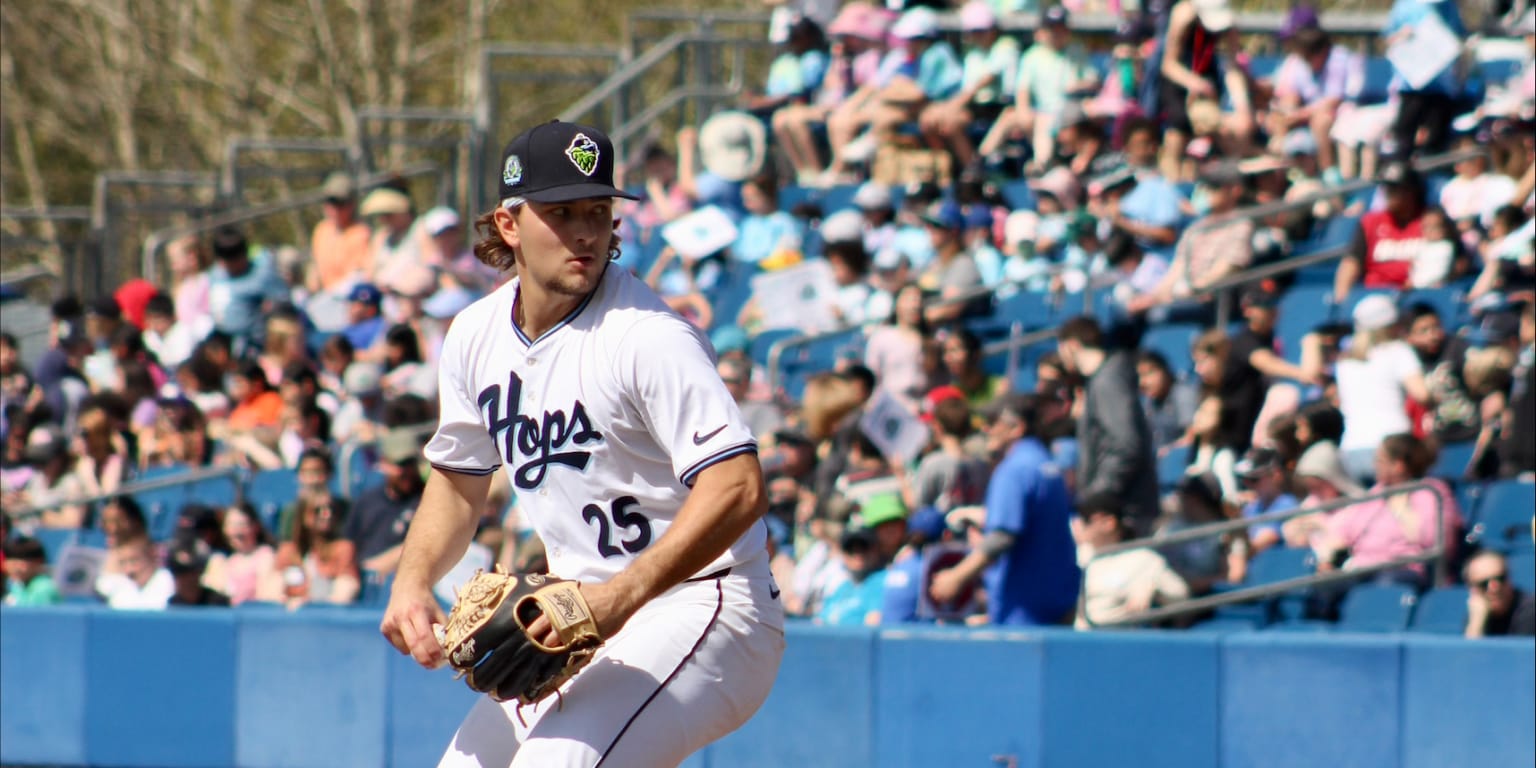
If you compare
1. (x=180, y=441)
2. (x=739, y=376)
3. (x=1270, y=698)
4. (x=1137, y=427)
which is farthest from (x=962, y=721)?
(x=180, y=441)

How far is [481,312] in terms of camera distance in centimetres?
493

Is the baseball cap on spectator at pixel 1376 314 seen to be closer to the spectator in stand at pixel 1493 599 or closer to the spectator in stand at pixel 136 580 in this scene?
the spectator in stand at pixel 1493 599

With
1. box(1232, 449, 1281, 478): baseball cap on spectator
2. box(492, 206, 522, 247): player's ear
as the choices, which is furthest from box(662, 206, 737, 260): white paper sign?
box(492, 206, 522, 247): player's ear

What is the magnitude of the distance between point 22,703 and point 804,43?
858cm

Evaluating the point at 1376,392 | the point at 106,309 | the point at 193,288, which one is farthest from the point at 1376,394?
the point at 106,309

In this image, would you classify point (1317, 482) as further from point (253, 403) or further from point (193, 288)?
point (193, 288)

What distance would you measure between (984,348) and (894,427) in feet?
6.04

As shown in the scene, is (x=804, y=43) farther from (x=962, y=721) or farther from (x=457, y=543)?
Answer: (x=457, y=543)

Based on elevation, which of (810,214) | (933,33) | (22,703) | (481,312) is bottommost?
(22,703)

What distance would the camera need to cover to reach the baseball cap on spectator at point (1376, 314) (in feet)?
35.1

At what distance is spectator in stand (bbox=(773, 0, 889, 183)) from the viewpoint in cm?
1606

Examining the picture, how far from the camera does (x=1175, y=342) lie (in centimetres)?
1246

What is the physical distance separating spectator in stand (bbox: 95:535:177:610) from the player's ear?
21.1ft

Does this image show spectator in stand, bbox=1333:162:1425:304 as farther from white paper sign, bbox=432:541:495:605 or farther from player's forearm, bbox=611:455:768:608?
player's forearm, bbox=611:455:768:608
